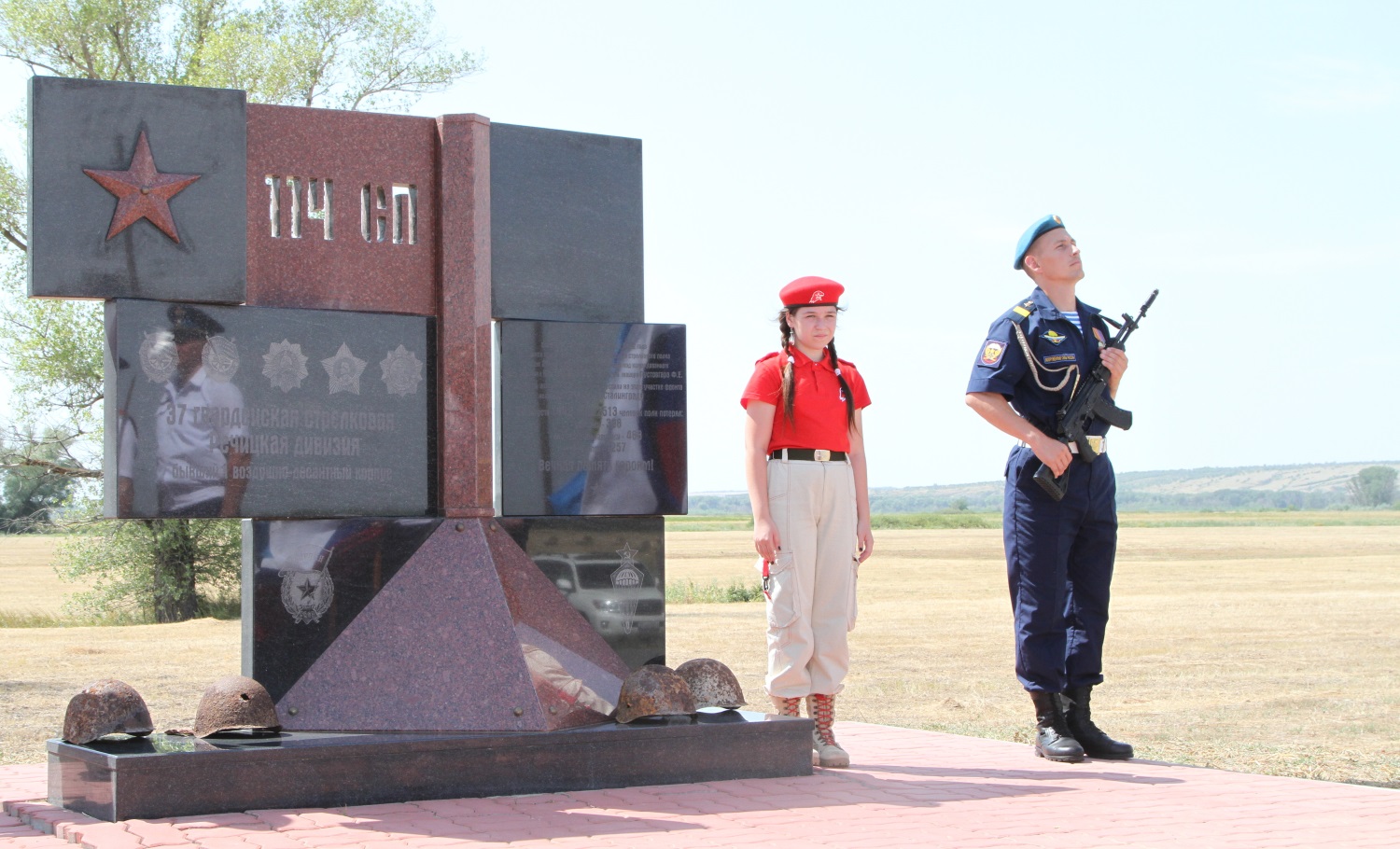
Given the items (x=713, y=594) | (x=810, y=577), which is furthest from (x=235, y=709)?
(x=713, y=594)

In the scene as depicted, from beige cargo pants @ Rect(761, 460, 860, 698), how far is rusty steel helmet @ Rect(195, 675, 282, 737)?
6.49 ft

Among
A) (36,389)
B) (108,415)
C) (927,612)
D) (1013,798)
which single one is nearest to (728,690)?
(1013,798)

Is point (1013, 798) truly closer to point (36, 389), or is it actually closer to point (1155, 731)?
point (1155, 731)

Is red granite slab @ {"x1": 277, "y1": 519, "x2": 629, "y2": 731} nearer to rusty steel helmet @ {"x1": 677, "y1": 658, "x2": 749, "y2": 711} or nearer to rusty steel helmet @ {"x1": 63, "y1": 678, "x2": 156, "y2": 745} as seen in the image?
rusty steel helmet @ {"x1": 677, "y1": 658, "x2": 749, "y2": 711}

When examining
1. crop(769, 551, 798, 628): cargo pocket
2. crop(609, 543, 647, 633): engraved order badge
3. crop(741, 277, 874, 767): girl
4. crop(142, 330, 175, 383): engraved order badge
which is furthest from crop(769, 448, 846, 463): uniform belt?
crop(142, 330, 175, 383): engraved order badge

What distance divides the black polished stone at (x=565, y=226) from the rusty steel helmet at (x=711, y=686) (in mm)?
1553

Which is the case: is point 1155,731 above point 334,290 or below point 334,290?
below

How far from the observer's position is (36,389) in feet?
75.4

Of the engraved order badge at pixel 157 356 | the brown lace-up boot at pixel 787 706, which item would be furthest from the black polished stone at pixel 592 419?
the engraved order badge at pixel 157 356

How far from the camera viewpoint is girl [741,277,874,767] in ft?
19.8

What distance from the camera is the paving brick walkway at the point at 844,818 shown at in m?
4.55

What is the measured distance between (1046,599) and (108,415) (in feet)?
12.4

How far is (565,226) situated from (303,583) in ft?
6.14

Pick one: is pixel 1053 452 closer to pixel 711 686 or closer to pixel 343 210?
pixel 711 686
